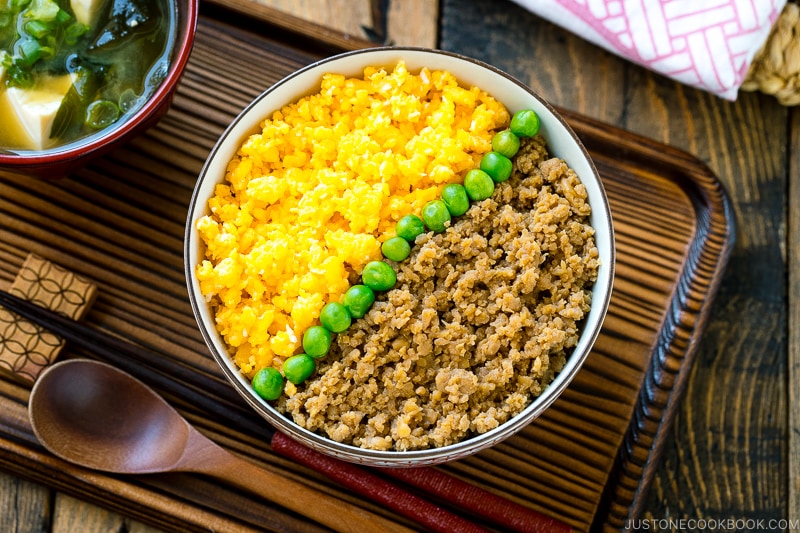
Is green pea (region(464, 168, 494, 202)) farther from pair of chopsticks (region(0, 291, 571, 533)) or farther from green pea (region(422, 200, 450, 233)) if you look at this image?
pair of chopsticks (region(0, 291, 571, 533))

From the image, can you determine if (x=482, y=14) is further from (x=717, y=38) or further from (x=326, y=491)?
(x=326, y=491)

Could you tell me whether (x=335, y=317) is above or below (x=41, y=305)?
above

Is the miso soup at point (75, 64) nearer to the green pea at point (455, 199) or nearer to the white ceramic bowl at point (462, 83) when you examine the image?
the white ceramic bowl at point (462, 83)

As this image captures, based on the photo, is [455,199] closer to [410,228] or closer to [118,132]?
[410,228]

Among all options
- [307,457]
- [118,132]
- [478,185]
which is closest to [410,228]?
[478,185]

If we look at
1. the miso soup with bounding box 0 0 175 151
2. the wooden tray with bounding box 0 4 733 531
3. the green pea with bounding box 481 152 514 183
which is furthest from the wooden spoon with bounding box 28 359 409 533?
the green pea with bounding box 481 152 514 183

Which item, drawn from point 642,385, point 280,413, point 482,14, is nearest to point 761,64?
point 482,14
